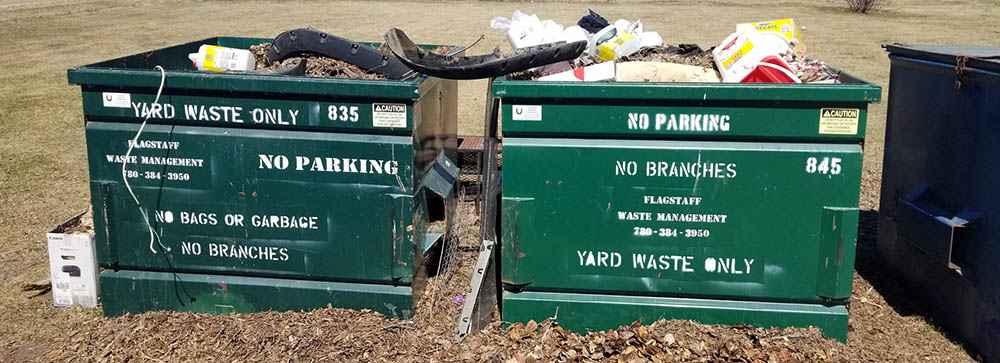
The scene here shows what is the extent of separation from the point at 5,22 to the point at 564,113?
22487 millimetres

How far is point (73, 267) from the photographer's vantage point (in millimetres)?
4488

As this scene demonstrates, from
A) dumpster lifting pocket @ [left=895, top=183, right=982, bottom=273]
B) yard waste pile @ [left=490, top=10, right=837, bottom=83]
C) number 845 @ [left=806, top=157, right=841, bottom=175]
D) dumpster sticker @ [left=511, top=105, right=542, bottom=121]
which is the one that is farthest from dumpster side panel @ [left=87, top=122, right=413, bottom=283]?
dumpster lifting pocket @ [left=895, top=183, right=982, bottom=273]

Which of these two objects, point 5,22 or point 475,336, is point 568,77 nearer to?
point 475,336

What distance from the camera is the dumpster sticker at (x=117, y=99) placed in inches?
158

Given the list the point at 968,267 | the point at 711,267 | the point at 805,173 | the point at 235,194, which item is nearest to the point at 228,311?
the point at 235,194

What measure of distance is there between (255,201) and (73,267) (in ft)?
3.90

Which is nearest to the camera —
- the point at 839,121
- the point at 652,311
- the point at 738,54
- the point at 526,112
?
the point at 839,121

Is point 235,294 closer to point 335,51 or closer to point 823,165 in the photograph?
point 335,51

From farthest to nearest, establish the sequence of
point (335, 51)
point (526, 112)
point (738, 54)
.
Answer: point (335, 51) < point (738, 54) < point (526, 112)

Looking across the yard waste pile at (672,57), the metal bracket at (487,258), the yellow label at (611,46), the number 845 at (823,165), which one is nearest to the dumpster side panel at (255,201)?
the metal bracket at (487,258)

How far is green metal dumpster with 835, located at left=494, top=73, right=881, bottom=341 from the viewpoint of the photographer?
3.72m

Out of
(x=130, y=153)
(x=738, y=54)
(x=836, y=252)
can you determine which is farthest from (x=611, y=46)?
(x=130, y=153)

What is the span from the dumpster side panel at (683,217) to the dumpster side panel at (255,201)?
1.98ft

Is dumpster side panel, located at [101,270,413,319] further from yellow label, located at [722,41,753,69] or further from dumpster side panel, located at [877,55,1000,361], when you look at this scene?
dumpster side panel, located at [877,55,1000,361]
